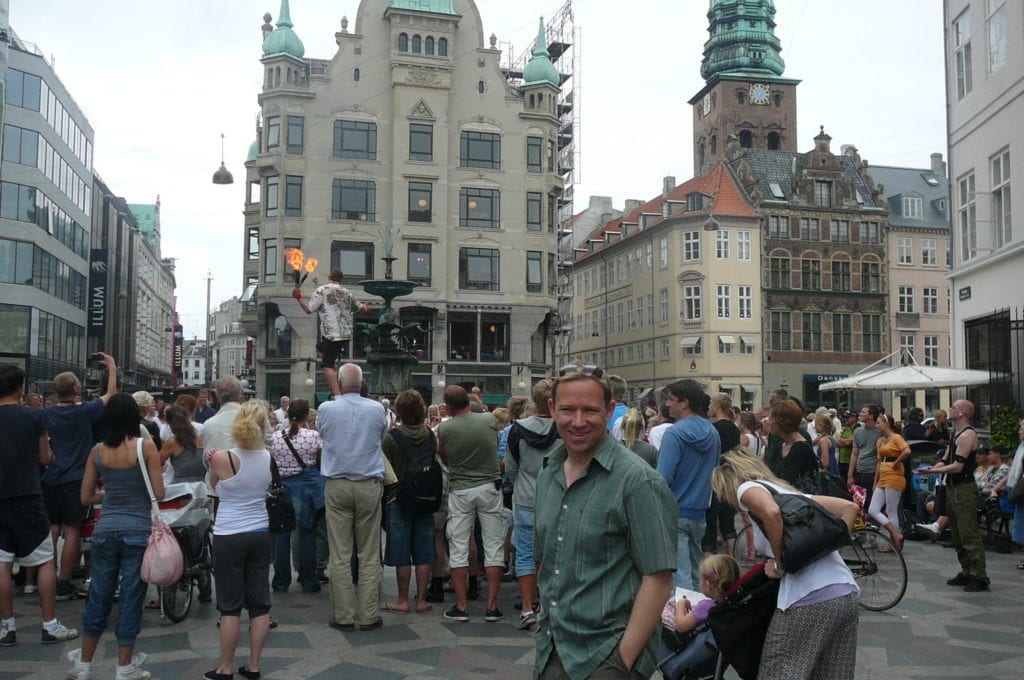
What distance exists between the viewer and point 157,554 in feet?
A: 21.3

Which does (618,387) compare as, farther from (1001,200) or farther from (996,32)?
(996,32)

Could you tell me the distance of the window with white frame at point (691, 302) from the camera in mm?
58156

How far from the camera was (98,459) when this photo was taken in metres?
6.64

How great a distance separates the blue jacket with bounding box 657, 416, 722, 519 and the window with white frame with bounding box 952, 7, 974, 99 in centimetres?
1739

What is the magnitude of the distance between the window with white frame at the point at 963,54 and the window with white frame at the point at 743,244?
36.6m

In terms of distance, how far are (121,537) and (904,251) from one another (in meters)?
62.9

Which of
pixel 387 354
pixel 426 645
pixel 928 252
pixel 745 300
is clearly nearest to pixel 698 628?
pixel 426 645

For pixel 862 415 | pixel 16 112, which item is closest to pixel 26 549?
pixel 862 415

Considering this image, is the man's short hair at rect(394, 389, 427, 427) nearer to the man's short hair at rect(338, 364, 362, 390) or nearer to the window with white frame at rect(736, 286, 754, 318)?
the man's short hair at rect(338, 364, 362, 390)

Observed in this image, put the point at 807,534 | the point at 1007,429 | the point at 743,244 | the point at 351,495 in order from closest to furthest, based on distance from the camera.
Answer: the point at 807,534, the point at 351,495, the point at 1007,429, the point at 743,244

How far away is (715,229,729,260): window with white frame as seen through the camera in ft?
191

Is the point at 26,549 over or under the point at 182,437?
under

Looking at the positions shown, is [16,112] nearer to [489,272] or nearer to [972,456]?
[489,272]

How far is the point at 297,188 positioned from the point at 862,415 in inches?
1399
